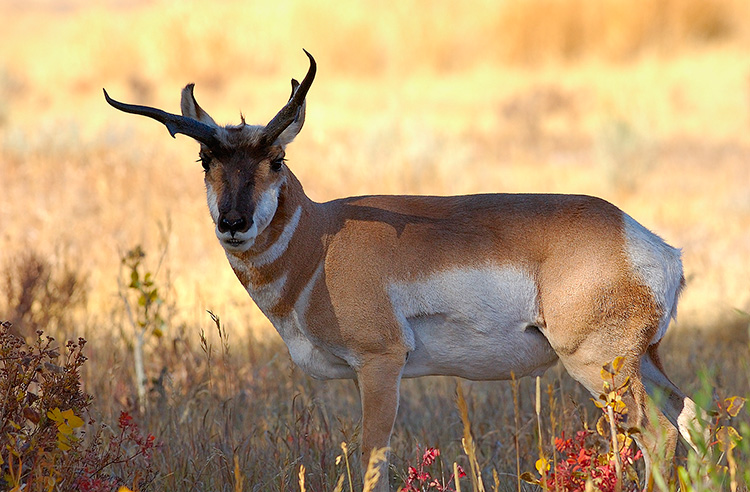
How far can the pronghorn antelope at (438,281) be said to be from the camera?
3.99 meters

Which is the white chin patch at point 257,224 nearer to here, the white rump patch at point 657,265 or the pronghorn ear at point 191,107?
the pronghorn ear at point 191,107

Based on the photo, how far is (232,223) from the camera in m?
3.67

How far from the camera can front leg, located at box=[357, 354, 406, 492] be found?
402cm

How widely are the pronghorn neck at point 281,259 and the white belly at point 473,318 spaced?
0.45 metres

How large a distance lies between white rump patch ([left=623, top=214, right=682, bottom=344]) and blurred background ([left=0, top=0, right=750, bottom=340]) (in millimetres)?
2172

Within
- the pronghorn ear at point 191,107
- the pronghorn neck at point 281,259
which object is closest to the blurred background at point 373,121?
the pronghorn ear at point 191,107

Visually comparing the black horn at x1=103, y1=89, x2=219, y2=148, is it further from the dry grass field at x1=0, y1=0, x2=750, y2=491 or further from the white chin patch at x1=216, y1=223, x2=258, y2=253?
the dry grass field at x1=0, y1=0, x2=750, y2=491

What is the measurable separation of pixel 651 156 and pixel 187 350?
11.1 metres

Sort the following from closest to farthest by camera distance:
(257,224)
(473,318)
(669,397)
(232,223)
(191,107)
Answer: (232,223) < (257,224) < (473,318) < (669,397) < (191,107)

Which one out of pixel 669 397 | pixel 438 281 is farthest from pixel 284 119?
pixel 669 397

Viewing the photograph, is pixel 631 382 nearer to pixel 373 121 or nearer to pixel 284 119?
pixel 284 119

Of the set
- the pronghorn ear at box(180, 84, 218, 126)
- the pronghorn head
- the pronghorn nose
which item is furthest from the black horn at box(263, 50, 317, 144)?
the pronghorn ear at box(180, 84, 218, 126)

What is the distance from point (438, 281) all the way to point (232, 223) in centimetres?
106

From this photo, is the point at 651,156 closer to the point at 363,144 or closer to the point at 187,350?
the point at 363,144
